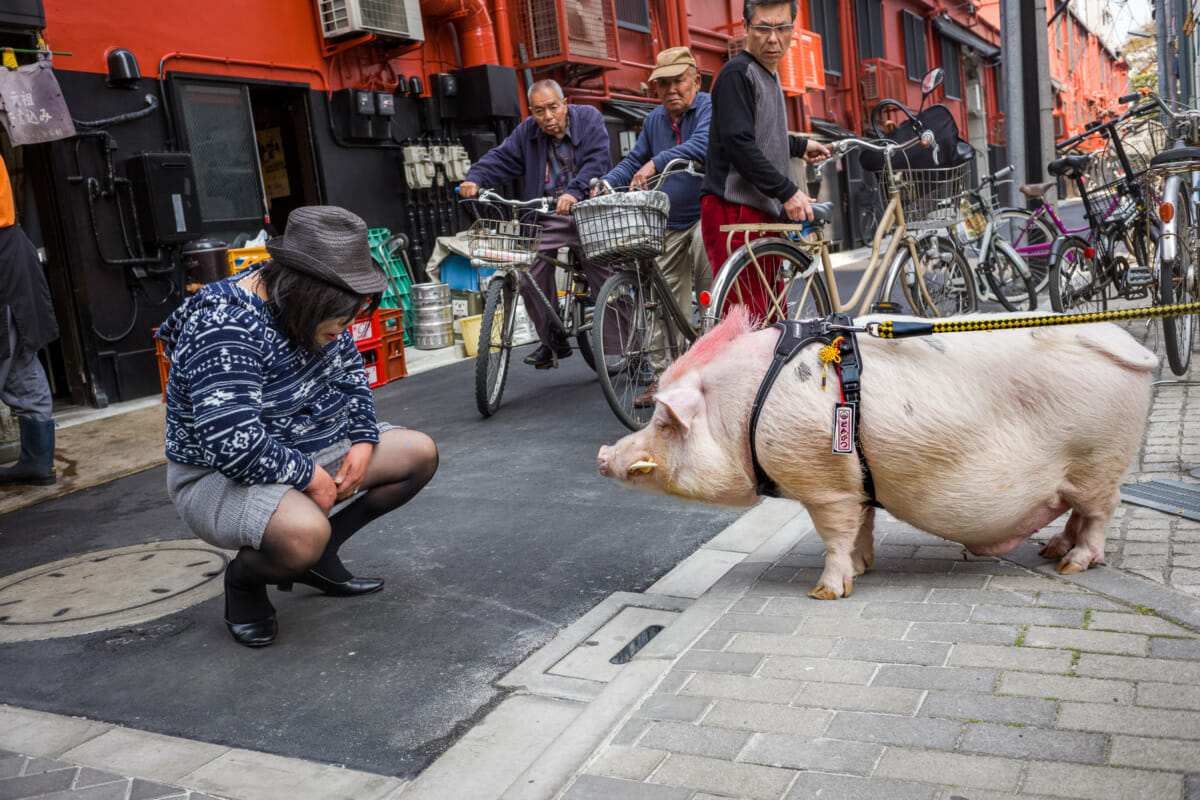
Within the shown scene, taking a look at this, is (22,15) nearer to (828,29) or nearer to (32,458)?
(32,458)

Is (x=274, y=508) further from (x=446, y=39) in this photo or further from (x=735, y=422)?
(x=446, y=39)

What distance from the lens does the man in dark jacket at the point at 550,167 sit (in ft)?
20.9

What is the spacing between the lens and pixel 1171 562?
117 inches

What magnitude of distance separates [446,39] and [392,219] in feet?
7.94

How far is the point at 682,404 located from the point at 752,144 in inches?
94.5

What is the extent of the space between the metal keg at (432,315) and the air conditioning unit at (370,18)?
8.42 ft

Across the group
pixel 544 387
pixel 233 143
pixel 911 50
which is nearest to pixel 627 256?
pixel 544 387

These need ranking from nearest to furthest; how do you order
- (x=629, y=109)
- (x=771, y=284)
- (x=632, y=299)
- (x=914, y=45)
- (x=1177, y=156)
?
(x=771, y=284), (x=1177, y=156), (x=632, y=299), (x=629, y=109), (x=914, y=45)

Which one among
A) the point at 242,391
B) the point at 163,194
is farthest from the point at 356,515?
the point at 163,194

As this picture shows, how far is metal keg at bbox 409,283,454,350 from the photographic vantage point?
9.99m

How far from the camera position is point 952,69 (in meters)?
32.2

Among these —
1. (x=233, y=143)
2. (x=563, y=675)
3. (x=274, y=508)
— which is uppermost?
(x=233, y=143)

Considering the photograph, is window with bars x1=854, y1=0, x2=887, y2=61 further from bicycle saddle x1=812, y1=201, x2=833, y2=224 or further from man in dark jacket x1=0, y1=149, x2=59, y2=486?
man in dark jacket x1=0, y1=149, x2=59, y2=486

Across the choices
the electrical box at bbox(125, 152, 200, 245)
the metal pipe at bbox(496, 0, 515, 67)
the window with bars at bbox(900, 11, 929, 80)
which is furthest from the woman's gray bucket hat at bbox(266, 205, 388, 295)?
the window with bars at bbox(900, 11, 929, 80)
